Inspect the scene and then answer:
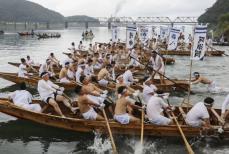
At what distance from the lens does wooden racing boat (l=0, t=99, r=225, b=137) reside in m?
13.5

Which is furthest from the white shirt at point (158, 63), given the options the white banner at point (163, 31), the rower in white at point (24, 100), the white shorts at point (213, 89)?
the white banner at point (163, 31)

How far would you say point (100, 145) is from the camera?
1368 cm

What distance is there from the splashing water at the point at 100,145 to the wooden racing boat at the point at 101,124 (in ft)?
1.07

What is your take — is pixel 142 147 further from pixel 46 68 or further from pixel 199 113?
pixel 46 68

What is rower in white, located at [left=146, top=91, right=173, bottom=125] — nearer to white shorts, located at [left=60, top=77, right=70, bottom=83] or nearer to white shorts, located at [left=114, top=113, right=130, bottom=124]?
white shorts, located at [left=114, top=113, right=130, bottom=124]

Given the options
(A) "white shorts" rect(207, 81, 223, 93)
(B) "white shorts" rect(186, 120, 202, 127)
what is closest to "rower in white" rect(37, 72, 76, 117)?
(B) "white shorts" rect(186, 120, 202, 127)

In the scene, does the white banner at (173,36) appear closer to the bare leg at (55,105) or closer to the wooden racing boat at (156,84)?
the wooden racing boat at (156,84)

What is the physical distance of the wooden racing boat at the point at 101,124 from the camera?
13.5 m

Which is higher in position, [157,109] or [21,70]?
[21,70]

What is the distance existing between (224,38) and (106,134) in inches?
2010

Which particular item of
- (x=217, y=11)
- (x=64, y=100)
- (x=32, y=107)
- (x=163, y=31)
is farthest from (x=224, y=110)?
(x=217, y=11)

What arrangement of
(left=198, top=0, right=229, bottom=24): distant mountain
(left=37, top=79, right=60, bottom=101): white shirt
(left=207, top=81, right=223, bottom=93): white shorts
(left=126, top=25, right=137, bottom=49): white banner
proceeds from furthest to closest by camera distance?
(left=198, top=0, right=229, bottom=24): distant mountain < (left=126, top=25, right=137, bottom=49): white banner < (left=207, top=81, right=223, bottom=93): white shorts < (left=37, top=79, right=60, bottom=101): white shirt

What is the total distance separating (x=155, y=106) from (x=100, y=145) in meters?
2.67

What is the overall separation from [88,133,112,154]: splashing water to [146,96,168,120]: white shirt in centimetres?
200
